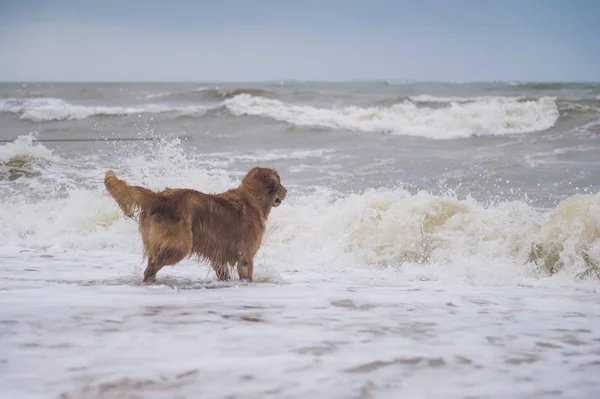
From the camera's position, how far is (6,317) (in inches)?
143

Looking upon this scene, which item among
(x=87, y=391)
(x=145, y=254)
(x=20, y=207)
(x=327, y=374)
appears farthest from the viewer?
(x=20, y=207)

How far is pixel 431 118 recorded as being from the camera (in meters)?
25.4

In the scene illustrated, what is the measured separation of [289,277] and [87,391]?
314cm

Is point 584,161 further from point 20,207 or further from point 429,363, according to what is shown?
point 429,363

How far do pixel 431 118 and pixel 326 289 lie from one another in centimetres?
2127

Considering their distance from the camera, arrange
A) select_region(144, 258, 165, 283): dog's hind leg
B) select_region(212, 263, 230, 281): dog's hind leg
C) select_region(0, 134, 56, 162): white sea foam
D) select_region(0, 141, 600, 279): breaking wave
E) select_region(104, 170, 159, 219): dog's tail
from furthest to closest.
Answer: select_region(0, 134, 56, 162): white sea foam < select_region(0, 141, 600, 279): breaking wave < select_region(212, 263, 230, 281): dog's hind leg < select_region(144, 258, 165, 283): dog's hind leg < select_region(104, 170, 159, 219): dog's tail

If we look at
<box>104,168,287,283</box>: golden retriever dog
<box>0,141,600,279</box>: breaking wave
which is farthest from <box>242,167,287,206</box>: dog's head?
<box>0,141,600,279</box>: breaking wave

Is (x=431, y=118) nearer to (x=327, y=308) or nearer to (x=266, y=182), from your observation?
(x=266, y=182)

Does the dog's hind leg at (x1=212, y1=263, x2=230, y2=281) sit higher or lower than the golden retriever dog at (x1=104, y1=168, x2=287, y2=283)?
lower

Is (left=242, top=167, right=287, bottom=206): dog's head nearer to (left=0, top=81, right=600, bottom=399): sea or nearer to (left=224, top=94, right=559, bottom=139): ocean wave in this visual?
(left=0, top=81, right=600, bottom=399): sea

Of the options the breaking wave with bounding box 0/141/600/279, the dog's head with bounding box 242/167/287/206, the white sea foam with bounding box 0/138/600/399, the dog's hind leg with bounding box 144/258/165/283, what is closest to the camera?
the white sea foam with bounding box 0/138/600/399

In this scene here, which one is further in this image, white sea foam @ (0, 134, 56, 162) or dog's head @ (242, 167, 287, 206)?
white sea foam @ (0, 134, 56, 162)

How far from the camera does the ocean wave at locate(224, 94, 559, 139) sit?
22.6 meters

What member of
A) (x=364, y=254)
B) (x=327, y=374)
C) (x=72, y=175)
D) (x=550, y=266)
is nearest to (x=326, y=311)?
(x=327, y=374)
